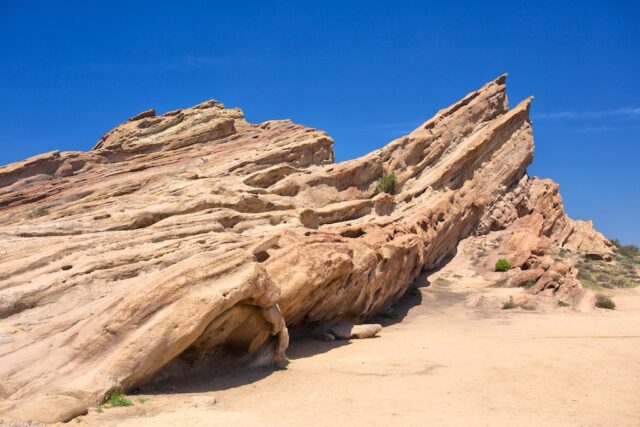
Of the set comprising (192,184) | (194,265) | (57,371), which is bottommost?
(57,371)

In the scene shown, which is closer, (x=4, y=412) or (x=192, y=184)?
(x=4, y=412)

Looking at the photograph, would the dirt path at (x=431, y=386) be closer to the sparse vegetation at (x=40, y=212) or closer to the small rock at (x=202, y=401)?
the small rock at (x=202, y=401)

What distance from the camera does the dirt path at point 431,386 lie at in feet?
34.8

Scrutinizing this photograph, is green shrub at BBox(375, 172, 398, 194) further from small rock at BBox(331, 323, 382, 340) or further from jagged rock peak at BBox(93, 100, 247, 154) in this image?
small rock at BBox(331, 323, 382, 340)

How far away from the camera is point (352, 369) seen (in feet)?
51.1

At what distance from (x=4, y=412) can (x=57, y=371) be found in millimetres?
1607

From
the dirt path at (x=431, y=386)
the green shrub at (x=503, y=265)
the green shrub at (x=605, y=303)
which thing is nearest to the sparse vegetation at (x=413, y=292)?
the green shrub at (x=503, y=265)

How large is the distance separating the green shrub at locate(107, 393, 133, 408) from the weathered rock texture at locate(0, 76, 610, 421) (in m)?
0.18

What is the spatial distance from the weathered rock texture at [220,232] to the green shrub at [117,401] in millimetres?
176

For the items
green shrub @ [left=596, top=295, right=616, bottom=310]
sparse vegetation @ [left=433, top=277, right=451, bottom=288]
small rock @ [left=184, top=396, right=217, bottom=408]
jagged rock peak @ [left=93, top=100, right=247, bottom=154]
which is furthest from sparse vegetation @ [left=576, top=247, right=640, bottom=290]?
small rock @ [left=184, top=396, right=217, bottom=408]

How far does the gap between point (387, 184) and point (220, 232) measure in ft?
A: 60.1

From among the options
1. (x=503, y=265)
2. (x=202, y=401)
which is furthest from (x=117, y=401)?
(x=503, y=265)

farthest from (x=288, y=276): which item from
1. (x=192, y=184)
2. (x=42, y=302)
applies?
(x=192, y=184)

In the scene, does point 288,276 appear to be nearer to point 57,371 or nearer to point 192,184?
point 57,371
